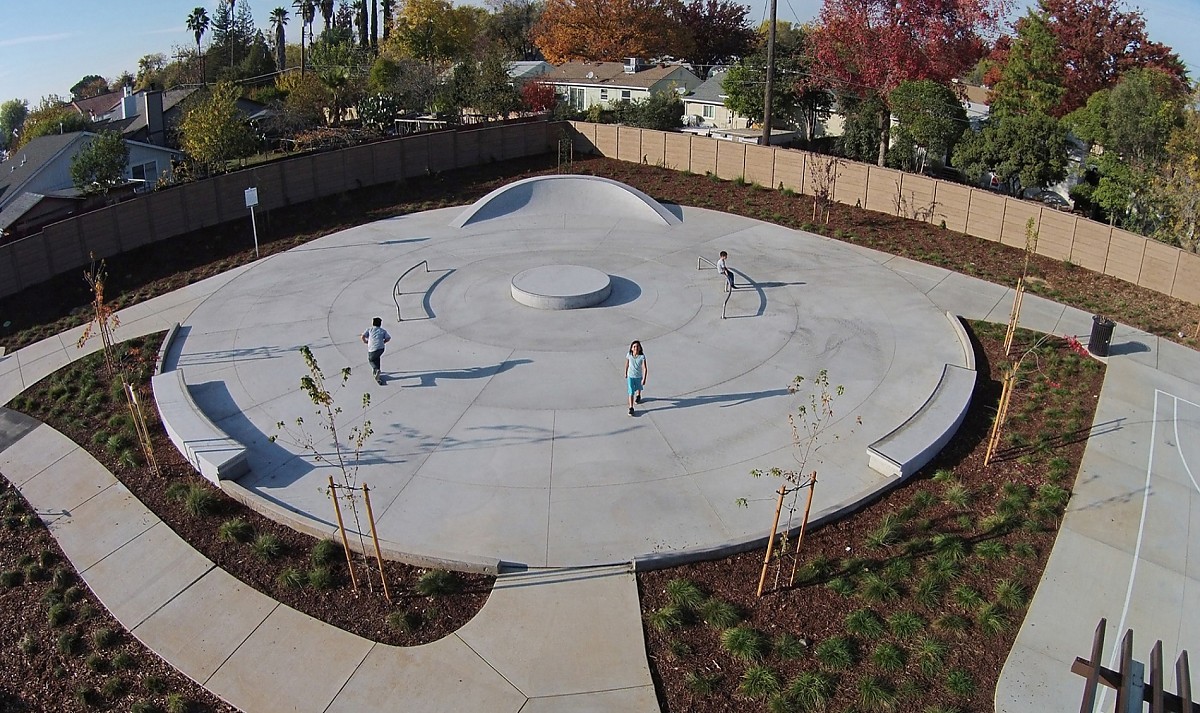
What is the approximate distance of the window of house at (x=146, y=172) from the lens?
4041 cm

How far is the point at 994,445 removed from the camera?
46.2ft

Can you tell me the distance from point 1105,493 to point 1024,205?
14563mm

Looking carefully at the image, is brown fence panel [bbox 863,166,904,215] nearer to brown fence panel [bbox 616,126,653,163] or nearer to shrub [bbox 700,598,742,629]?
brown fence panel [bbox 616,126,653,163]

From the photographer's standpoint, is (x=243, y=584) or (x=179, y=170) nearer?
(x=243, y=584)

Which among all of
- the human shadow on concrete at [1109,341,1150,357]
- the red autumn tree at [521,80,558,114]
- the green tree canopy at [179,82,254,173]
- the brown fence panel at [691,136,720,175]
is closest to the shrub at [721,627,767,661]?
the human shadow on concrete at [1109,341,1150,357]

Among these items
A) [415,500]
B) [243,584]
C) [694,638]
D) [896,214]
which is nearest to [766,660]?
[694,638]

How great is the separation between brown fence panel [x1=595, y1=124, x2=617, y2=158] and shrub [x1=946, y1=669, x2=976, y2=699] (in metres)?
29.8

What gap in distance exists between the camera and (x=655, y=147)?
35000 mm

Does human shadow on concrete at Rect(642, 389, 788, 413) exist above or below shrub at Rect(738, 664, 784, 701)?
above

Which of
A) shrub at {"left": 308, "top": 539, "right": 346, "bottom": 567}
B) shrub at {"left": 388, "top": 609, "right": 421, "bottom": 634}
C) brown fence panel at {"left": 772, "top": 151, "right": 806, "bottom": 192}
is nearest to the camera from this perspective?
shrub at {"left": 388, "top": 609, "right": 421, "bottom": 634}

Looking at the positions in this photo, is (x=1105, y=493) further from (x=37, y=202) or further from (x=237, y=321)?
(x=37, y=202)

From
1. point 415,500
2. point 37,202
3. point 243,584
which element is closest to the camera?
point 243,584

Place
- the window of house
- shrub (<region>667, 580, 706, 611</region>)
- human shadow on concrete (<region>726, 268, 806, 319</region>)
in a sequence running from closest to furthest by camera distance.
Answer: shrub (<region>667, 580, 706, 611</region>) < human shadow on concrete (<region>726, 268, 806, 319</region>) < the window of house

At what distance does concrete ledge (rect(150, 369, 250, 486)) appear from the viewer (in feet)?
44.2
